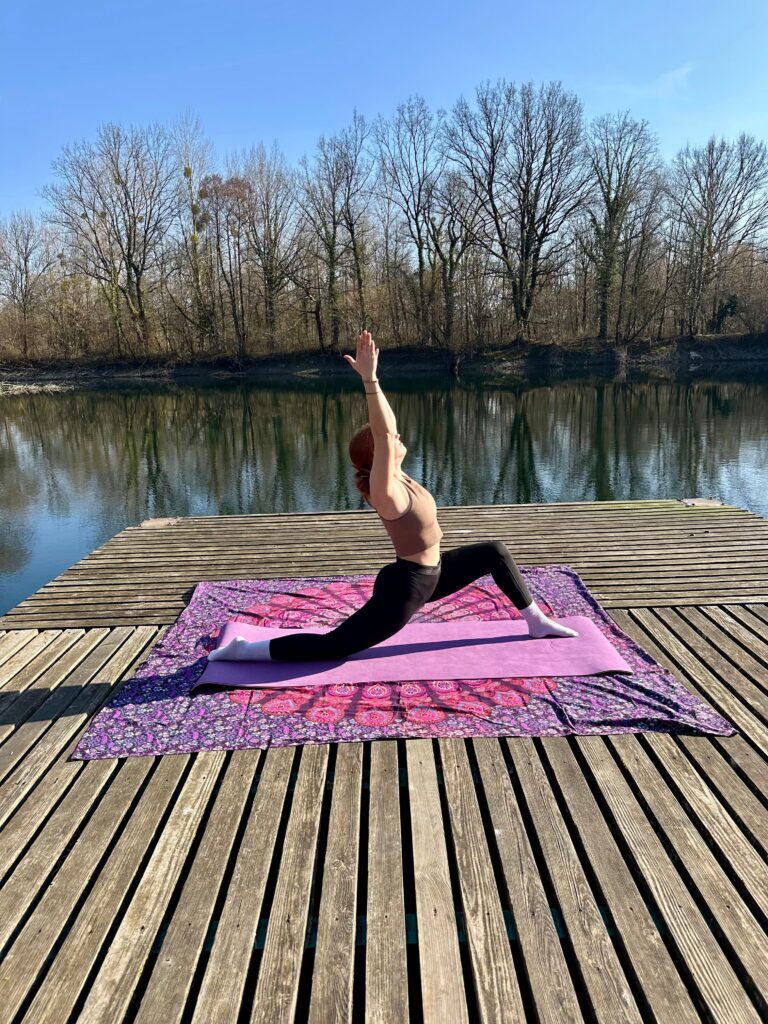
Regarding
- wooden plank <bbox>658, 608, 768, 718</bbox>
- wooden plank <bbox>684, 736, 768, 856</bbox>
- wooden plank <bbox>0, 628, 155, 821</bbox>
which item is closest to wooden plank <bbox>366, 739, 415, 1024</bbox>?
wooden plank <bbox>684, 736, 768, 856</bbox>

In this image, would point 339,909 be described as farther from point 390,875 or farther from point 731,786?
point 731,786

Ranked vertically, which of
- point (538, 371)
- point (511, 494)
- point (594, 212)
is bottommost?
point (511, 494)

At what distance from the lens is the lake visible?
409 inches

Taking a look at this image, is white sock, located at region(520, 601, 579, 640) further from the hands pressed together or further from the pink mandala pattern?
the hands pressed together

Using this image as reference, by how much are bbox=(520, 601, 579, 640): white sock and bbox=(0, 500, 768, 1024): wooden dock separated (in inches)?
19.0

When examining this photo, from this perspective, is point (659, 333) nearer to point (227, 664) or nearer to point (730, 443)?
point (730, 443)

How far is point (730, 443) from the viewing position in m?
14.0

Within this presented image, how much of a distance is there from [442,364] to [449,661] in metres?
32.0

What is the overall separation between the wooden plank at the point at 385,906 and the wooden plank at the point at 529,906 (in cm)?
32

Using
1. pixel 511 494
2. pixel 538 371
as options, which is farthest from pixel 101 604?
pixel 538 371

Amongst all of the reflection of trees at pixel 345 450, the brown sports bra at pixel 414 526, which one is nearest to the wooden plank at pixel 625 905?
the brown sports bra at pixel 414 526

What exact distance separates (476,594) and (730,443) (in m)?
11.8

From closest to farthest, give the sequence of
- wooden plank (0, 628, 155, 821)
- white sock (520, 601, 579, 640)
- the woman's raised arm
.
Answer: wooden plank (0, 628, 155, 821)
the woman's raised arm
white sock (520, 601, 579, 640)

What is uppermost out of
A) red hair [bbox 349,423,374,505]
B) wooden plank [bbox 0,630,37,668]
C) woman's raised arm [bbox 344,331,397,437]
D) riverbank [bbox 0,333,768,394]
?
riverbank [bbox 0,333,768,394]
